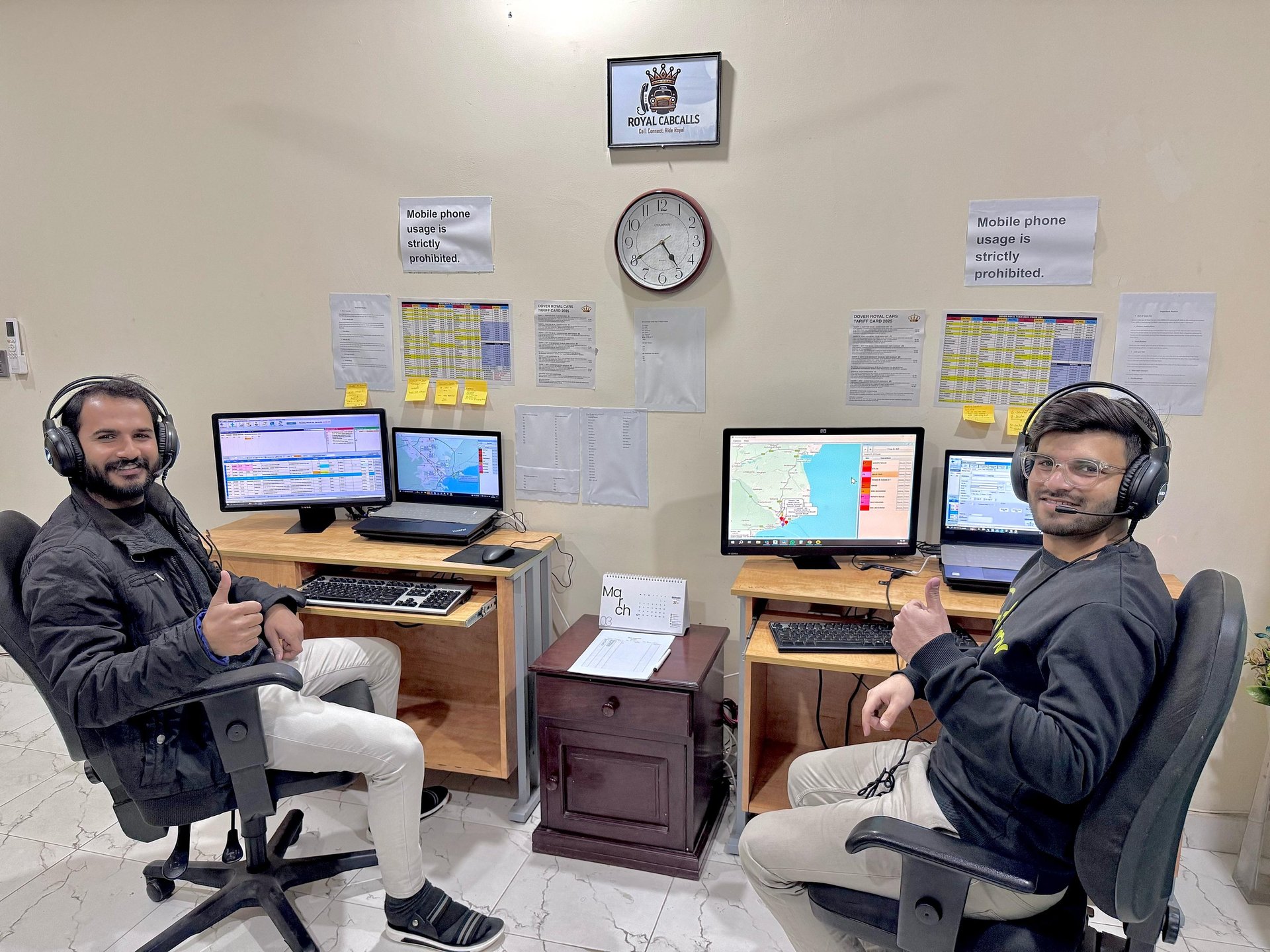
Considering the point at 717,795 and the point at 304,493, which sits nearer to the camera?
the point at 717,795

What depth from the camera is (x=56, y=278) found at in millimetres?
3203

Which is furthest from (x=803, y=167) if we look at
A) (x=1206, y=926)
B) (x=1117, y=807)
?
(x=1206, y=926)

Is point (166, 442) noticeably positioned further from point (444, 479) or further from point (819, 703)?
point (819, 703)

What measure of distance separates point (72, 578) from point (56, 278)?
6.91 feet

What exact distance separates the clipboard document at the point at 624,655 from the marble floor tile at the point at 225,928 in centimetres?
82

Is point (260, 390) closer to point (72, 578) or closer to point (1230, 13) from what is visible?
point (72, 578)

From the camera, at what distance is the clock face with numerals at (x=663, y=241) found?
8.43 feet

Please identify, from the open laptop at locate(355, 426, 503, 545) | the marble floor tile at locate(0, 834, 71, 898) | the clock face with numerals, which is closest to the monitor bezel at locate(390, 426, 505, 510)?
the open laptop at locate(355, 426, 503, 545)

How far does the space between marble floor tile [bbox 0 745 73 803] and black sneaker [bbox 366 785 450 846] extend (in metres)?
1.16

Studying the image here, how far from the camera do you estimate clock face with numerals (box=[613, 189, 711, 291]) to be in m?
2.57

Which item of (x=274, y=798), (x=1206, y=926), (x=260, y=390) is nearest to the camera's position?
(x=274, y=798)

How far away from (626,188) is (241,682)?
5.80ft

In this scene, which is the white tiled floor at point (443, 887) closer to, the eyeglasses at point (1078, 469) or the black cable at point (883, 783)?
the black cable at point (883, 783)

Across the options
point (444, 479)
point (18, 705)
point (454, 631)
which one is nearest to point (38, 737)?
point (18, 705)
